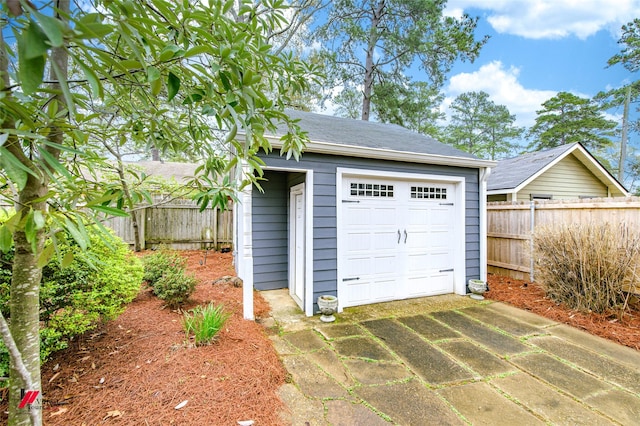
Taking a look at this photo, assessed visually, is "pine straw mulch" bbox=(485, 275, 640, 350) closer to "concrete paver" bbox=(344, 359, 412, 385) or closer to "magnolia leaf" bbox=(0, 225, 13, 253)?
"concrete paver" bbox=(344, 359, 412, 385)

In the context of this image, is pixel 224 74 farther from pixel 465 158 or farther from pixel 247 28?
pixel 465 158

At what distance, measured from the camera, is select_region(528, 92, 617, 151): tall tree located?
49.7 ft

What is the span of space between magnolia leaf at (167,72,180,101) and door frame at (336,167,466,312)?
3.23m

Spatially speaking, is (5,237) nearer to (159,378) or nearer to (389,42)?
(159,378)

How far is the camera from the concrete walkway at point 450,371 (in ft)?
6.59

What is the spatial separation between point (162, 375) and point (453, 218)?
4821mm

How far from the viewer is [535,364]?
266 centimetres

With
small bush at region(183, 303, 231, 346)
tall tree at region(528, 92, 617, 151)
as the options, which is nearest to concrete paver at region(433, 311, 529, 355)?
small bush at region(183, 303, 231, 346)

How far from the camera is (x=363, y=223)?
14.0 feet

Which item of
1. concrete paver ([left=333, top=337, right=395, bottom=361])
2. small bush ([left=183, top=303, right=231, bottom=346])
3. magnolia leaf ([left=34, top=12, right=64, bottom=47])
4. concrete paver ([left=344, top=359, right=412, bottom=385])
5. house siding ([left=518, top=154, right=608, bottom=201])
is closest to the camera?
magnolia leaf ([left=34, top=12, right=64, bottom=47])

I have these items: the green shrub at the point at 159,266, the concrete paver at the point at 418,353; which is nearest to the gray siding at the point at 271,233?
the green shrub at the point at 159,266

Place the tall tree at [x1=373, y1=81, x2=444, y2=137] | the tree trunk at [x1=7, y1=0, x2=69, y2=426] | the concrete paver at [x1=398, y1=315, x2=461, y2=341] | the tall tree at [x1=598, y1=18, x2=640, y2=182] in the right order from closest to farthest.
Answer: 1. the tree trunk at [x1=7, y1=0, x2=69, y2=426]
2. the concrete paver at [x1=398, y1=315, x2=461, y2=341]
3. the tall tree at [x1=373, y1=81, x2=444, y2=137]
4. the tall tree at [x1=598, y1=18, x2=640, y2=182]

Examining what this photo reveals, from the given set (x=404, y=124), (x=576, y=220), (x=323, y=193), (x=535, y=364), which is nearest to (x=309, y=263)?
(x=323, y=193)

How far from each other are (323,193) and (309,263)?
3.43ft
